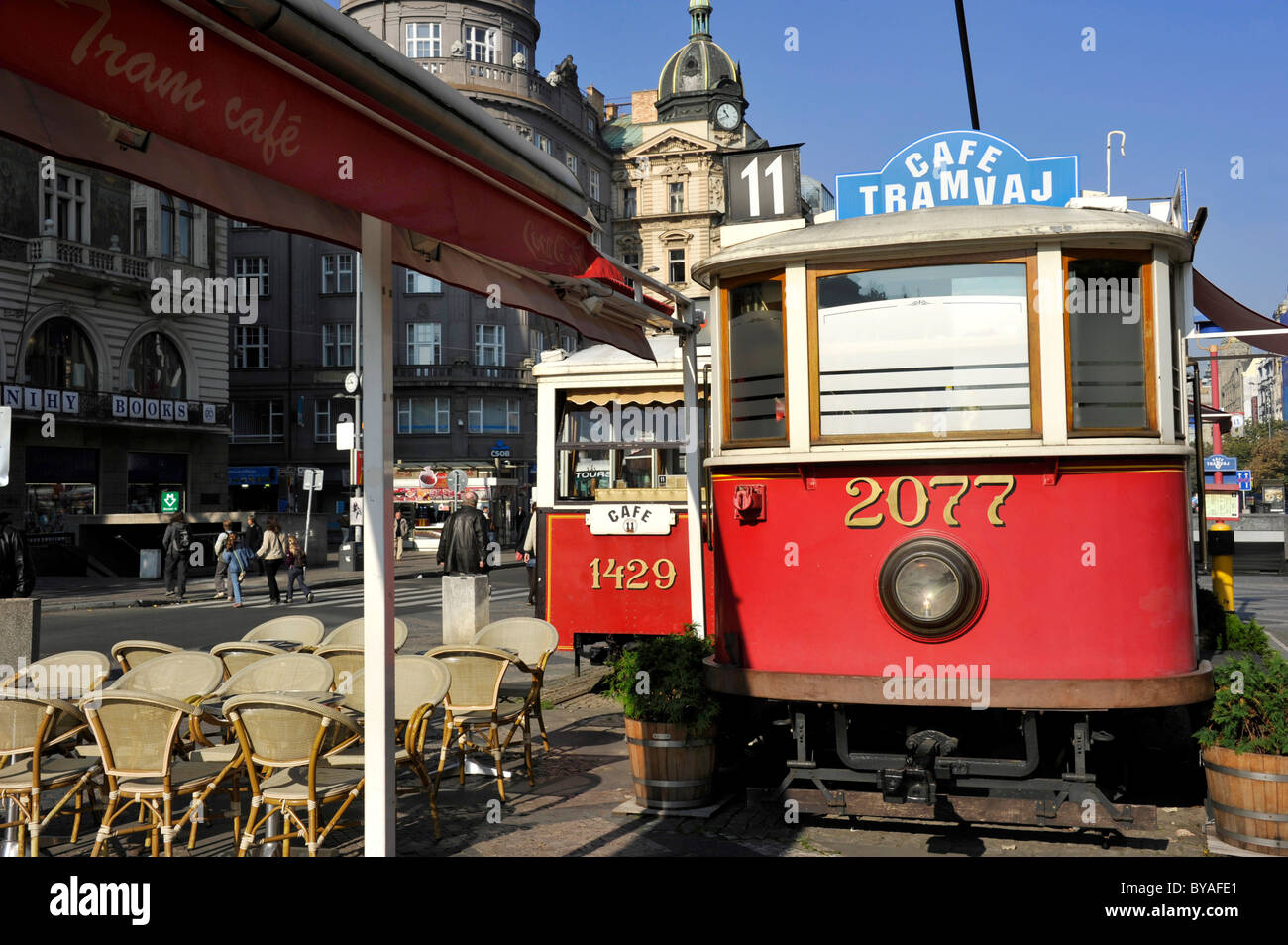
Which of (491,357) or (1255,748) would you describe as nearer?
(1255,748)

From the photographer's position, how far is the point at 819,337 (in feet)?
21.1

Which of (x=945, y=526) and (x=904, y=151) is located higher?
(x=904, y=151)

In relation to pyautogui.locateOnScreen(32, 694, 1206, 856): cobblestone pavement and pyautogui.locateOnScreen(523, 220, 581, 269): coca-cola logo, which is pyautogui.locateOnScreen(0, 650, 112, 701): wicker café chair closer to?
pyautogui.locateOnScreen(32, 694, 1206, 856): cobblestone pavement

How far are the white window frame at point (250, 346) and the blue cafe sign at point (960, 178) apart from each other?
51.4 metres

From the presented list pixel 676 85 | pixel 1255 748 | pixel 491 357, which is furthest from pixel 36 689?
pixel 676 85

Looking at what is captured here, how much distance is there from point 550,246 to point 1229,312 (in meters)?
6.46

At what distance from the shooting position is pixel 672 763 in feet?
22.1

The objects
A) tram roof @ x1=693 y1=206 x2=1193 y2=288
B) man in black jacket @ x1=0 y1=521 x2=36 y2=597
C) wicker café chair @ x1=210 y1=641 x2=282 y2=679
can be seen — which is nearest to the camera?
tram roof @ x1=693 y1=206 x2=1193 y2=288

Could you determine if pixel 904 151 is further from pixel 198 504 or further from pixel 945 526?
pixel 198 504

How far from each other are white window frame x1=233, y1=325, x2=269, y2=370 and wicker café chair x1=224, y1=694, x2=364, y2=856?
5223cm

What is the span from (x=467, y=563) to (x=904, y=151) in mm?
8514

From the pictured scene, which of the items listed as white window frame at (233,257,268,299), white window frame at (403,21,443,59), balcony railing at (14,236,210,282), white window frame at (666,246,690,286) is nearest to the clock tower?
white window frame at (666,246,690,286)

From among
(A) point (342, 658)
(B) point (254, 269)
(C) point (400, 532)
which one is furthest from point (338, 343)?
(A) point (342, 658)

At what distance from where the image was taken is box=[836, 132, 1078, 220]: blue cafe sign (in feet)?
23.6
